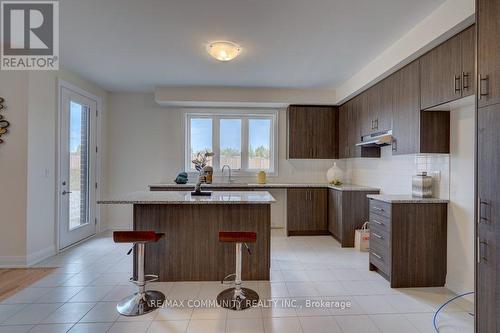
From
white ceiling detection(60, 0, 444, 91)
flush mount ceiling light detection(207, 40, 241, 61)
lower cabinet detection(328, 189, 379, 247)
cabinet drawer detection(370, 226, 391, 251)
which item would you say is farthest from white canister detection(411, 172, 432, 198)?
flush mount ceiling light detection(207, 40, 241, 61)

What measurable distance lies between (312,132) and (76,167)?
4.19 m

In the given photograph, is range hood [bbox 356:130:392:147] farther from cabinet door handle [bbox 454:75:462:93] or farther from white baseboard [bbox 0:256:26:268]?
white baseboard [bbox 0:256:26:268]

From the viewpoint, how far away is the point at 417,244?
292cm

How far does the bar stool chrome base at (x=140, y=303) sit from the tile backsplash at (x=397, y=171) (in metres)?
3.19

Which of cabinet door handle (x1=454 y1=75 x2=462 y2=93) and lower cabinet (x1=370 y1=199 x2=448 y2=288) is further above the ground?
cabinet door handle (x1=454 y1=75 x2=462 y2=93)

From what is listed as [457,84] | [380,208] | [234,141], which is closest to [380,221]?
[380,208]

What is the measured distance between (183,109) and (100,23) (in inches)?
108

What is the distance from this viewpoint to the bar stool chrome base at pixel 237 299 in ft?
8.20

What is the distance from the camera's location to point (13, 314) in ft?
7.82

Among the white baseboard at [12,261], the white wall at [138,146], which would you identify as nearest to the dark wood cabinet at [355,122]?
the white wall at [138,146]

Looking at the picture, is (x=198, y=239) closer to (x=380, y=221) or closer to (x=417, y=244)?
(x=380, y=221)

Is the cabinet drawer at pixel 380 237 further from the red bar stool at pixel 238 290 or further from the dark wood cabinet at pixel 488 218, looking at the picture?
the red bar stool at pixel 238 290

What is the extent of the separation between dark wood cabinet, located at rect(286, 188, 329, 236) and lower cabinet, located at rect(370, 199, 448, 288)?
2.02 meters

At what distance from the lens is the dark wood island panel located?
3037mm
